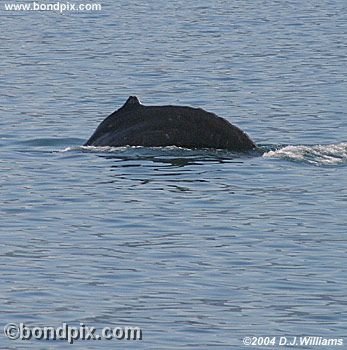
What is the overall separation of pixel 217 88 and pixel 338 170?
13.5 m

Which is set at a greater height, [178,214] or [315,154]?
[178,214]

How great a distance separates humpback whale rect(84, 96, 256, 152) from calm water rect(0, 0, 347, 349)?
181 millimetres

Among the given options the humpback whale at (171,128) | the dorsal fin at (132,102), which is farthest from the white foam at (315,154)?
the dorsal fin at (132,102)

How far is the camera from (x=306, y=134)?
87.9ft

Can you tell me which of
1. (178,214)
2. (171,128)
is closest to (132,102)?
(171,128)

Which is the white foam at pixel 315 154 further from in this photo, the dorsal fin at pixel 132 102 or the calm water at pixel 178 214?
the dorsal fin at pixel 132 102

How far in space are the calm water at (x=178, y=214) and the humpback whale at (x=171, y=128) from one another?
0.59ft

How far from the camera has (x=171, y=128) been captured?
22.9 meters

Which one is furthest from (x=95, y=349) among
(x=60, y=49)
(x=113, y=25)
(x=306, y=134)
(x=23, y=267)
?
(x=113, y=25)

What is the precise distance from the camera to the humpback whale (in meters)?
22.8

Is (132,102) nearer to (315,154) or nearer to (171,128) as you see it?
(171,128)

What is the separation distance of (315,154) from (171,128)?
6.39 feet

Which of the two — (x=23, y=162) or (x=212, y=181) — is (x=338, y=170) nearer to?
(x=212, y=181)

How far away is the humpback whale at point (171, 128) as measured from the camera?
74.6 feet
